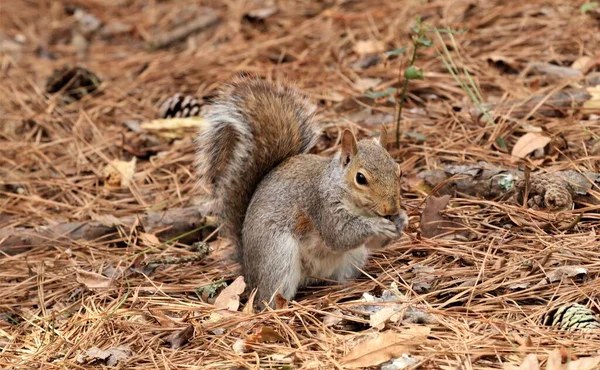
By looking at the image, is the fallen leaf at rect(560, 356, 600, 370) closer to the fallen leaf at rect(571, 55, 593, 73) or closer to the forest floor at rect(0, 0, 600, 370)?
the forest floor at rect(0, 0, 600, 370)

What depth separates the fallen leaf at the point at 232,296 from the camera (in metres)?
2.71

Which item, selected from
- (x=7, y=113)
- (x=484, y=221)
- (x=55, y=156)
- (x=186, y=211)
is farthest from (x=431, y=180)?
(x=7, y=113)

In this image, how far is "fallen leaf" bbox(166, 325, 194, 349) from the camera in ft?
8.11

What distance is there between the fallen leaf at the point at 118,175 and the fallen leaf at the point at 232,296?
3.70ft

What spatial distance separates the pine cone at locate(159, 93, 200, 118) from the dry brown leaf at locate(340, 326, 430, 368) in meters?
2.22

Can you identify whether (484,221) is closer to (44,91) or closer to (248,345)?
(248,345)

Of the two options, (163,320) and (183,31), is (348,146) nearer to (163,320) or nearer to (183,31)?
(163,320)

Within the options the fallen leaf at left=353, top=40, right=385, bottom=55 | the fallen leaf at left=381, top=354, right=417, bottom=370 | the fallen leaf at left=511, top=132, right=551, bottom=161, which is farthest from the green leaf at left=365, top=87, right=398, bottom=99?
the fallen leaf at left=381, top=354, right=417, bottom=370

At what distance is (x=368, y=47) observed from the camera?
4.47m

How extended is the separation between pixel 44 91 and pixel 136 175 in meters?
1.17

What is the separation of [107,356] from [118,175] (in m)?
1.50

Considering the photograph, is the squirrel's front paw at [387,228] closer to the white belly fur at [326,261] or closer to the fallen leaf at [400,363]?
the white belly fur at [326,261]

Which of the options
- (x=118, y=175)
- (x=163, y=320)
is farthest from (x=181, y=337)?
(x=118, y=175)

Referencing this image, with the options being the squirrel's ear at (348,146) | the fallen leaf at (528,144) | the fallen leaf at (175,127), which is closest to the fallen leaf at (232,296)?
the squirrel's ear at (348,146)
